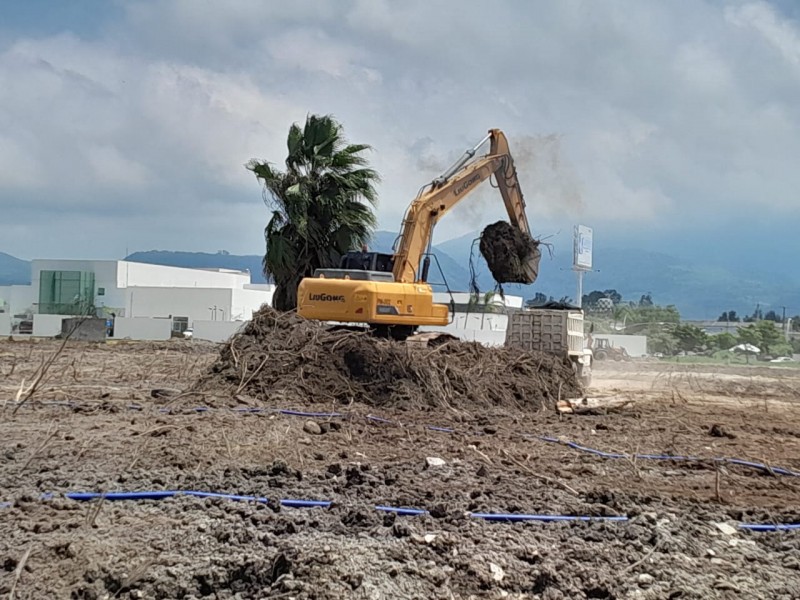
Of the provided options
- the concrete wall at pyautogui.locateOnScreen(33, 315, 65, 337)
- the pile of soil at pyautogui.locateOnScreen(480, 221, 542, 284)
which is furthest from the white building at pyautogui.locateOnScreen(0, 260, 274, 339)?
the pile of soil at pyautogui.locateOnScreen(480, 221, 542, 284)

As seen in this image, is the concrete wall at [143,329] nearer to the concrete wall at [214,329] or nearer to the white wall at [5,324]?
the concrete wall at [214,329]

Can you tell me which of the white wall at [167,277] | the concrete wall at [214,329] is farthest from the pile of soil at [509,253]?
the white wall at [167,277]

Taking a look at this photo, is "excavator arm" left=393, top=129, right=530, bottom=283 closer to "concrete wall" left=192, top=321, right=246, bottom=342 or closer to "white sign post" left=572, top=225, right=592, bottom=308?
"concrete wall" left=192, top=321, right=246, bottom=342

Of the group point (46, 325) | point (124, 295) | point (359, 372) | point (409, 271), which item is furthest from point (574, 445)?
point (124, 295)

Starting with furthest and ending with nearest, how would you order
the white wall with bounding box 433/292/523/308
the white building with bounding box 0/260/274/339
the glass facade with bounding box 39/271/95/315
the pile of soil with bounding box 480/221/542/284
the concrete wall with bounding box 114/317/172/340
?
the glass facade with bounding box 39/271/95/315, the white building with bounding box 0/260/274/339, the concrete wall with bounding box 114/317/172/340, the white wall with bounding box 433/292/523/308, the pile of soil with bounding box 480/221/542/284

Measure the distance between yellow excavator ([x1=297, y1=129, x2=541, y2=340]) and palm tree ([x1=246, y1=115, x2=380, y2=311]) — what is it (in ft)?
25.1

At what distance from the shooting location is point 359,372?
510 inches

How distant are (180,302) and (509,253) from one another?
3895 cm

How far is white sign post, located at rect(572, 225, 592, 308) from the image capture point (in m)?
50.5

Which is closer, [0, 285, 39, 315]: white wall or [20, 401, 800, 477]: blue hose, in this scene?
[20, 401, 800, 477]: blue hose

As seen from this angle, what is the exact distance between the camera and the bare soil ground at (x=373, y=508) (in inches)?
193

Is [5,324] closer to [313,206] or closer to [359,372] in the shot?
[313,206]

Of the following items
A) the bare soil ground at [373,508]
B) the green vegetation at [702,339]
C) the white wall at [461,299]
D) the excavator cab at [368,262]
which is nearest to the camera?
the bare soil ground at [373,508]

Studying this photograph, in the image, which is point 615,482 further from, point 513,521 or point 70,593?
point 70,593
